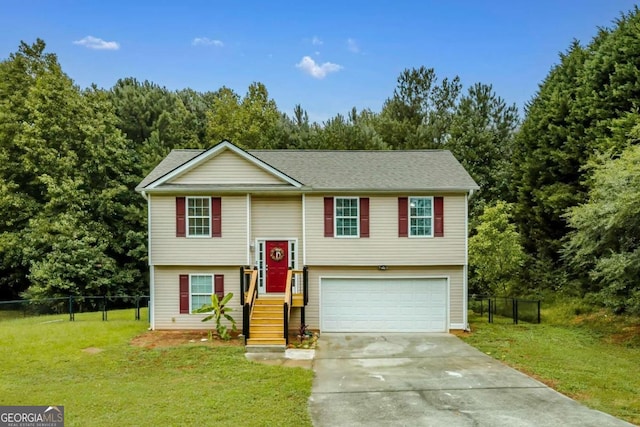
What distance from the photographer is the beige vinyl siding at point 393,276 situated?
15828 mm

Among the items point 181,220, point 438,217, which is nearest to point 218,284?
point 181,220

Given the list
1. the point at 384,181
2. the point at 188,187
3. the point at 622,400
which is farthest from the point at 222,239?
the point at 622,400

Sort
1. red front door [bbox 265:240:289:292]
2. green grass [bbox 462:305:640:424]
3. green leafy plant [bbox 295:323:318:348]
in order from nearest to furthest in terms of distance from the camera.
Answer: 1. green grass [bbox 462:305:640:424]
2. green leafy plant [bbox 295:323:318:348]
3. red front door [bbox 265:240:289:292]

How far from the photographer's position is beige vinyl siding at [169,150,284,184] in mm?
15570

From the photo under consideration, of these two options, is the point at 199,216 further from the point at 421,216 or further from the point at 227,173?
the point at 421,216

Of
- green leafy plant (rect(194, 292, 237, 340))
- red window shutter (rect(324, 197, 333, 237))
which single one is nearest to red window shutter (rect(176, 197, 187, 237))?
green leafy plant (rect(194, 292, 237, 340))

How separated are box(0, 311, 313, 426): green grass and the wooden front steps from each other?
2.67 ft

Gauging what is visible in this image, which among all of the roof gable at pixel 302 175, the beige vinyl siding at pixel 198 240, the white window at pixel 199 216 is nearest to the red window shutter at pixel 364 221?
the roof gable at pixel 302 175

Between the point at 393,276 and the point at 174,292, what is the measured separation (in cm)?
765

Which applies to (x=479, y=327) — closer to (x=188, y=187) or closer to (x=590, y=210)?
(x=590, y=210)

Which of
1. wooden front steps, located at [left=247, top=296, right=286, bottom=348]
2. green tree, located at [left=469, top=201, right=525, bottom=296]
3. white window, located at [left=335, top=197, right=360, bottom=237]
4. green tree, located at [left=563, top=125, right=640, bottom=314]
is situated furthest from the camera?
green tree, located at [left=469, top=201, right=525, bottom=296]

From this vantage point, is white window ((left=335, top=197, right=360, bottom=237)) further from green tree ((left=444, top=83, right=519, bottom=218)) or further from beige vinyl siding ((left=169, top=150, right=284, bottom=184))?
green tree ((left=444, top=83, right=519, bottom=218))

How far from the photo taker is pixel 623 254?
13.3 meters

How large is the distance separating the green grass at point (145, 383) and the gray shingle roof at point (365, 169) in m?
5.70
